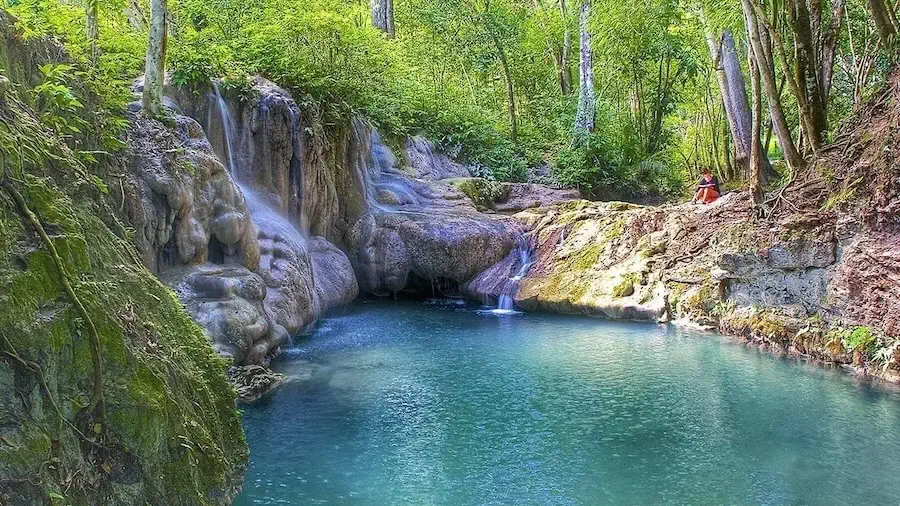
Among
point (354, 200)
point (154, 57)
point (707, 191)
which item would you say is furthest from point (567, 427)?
point (707, 191)

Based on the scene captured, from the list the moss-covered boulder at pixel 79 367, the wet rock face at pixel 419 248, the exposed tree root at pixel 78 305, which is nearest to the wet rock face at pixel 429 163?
the wet rock face at pixel 419 248

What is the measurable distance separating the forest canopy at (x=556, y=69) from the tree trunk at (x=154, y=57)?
0.53 ft

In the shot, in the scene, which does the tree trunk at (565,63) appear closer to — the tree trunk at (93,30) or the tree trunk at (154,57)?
the tree trunk at (154,57)

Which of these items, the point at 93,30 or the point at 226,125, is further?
the point at 226,125

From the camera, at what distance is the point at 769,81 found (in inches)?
389

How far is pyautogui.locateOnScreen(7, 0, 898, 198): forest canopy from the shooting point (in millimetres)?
10164

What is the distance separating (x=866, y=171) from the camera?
8.73 metres

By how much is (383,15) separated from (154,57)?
13841 millimetres

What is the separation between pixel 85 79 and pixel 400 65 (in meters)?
13.1

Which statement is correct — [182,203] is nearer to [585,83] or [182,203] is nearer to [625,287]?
[625,287]

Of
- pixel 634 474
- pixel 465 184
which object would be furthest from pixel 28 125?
pixel 465 184

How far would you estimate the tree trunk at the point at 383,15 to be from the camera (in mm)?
21297

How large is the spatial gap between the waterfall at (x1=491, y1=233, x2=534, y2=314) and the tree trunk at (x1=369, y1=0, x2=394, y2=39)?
31.8ft

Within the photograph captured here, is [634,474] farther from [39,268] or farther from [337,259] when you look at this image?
[337,259]
